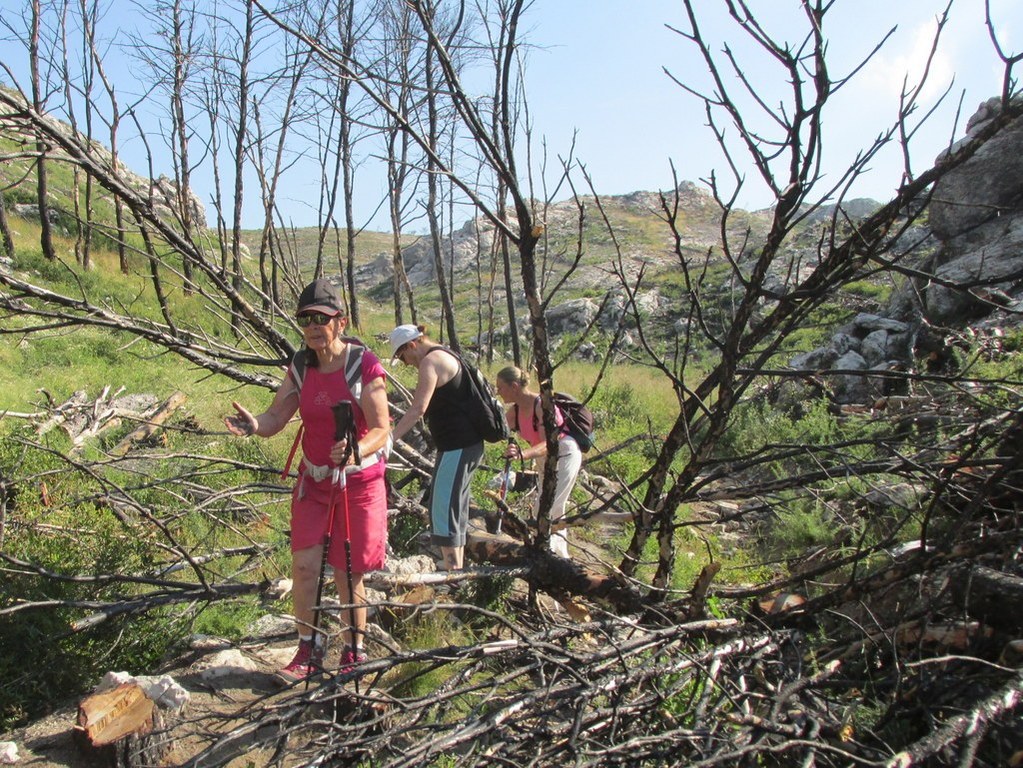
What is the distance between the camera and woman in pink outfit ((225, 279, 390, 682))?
317cm

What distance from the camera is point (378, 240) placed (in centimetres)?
7400

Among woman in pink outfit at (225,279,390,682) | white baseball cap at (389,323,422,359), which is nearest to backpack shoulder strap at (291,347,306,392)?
woman in pink outfit at (225,279,390,682)

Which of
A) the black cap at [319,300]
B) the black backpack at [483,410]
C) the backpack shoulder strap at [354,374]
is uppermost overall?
the black cap at [319,300]

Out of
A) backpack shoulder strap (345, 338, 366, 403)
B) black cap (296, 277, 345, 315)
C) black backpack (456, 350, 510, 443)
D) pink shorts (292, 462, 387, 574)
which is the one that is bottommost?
pink shorts (292, 462, 387, 574)

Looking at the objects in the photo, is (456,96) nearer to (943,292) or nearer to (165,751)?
(165,751)

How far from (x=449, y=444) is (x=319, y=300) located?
1.25 meters

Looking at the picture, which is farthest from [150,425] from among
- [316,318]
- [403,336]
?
[316,318]

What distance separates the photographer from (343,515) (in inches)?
127

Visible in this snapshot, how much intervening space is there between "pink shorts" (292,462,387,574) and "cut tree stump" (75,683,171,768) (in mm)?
848

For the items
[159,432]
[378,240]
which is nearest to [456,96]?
Answer: [159,432]

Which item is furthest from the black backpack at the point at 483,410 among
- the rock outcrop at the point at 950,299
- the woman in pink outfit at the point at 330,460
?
the rock outcrop at the point at 950,299

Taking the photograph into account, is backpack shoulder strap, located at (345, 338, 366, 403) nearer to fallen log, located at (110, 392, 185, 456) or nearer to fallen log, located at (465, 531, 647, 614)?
fallen log, located at (465, 531, 647, 614)

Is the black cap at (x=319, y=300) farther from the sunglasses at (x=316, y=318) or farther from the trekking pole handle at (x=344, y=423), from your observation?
the trekking pole handle at (x=344, y=423)

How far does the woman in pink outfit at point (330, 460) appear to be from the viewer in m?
3.17
